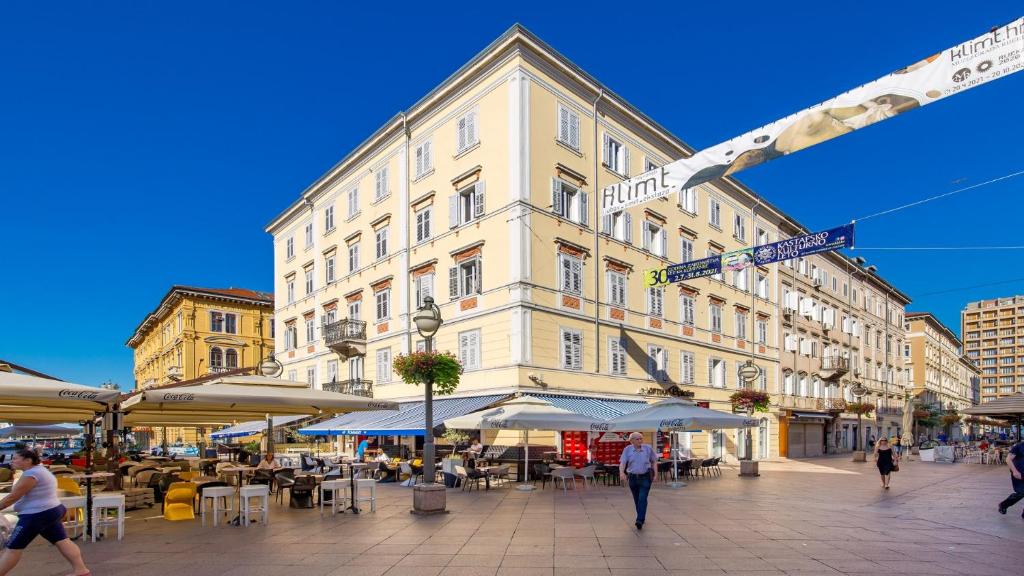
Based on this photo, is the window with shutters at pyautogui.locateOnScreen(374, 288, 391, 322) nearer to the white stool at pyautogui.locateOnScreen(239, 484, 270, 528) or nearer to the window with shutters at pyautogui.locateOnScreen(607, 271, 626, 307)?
the window with shutters at pyautogui.locateOnScreen(607, 271, 626, 307)

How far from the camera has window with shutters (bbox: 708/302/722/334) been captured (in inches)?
1345

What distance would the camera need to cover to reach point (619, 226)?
93.1ft

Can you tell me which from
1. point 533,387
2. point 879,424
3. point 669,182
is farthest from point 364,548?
point 879,424

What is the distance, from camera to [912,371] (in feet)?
259

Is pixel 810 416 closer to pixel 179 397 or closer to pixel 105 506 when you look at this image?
pixel 179 397

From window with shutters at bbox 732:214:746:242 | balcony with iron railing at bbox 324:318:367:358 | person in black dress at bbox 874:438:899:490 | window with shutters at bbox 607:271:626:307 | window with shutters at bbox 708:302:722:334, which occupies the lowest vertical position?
person in black dress at bbox 874:438:899:490

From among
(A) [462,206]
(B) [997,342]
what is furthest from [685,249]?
(B) [997,342]

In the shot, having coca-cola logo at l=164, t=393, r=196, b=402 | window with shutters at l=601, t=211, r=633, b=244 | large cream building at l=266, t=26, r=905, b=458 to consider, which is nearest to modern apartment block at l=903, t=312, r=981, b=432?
large cream building at l=266, t=26, r=905, b=458

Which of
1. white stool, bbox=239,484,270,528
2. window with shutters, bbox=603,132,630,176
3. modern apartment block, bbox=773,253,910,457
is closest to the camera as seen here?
white stool, bbox=239,484,270,528

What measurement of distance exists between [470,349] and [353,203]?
1245 centimetres

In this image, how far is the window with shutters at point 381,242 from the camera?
3097cm

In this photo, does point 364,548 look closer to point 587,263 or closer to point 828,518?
point 828,518

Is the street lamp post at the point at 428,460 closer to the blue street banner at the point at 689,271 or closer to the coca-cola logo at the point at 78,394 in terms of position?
the coca-cola logo at the point at 78,394

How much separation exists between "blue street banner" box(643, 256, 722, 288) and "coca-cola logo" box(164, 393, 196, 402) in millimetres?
14928
